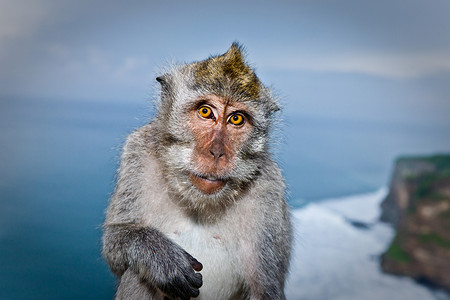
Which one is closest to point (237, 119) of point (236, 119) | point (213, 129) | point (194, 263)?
point (236, 119)

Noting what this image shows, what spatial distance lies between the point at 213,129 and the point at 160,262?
0.71m

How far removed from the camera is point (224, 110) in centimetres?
239

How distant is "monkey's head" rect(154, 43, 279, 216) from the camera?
7.68 feet

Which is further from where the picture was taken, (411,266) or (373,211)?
(373,211)

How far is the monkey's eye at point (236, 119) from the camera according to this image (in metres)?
2.43

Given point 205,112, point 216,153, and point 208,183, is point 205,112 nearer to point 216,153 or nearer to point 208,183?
point 216,153

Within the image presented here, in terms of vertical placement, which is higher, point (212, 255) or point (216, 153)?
point (216, 153)

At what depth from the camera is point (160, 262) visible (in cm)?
240

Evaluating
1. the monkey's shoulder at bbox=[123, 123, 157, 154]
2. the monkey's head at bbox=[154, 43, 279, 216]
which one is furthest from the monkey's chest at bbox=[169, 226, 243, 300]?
the monkey's shoulder at bbox=[123, 123, 157, 154]

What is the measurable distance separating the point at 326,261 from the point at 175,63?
10.3 ft

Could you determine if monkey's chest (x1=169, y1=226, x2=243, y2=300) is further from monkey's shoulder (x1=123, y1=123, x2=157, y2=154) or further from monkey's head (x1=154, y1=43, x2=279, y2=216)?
monkey's shoulder (x1=123, y1=123, x2=157, y2=154)

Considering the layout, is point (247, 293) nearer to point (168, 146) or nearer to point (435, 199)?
point (168, 146)

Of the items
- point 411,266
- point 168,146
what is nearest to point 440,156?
point 411,266

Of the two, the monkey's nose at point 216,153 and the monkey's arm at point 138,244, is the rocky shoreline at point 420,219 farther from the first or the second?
the monkey's nose at point 216,153
